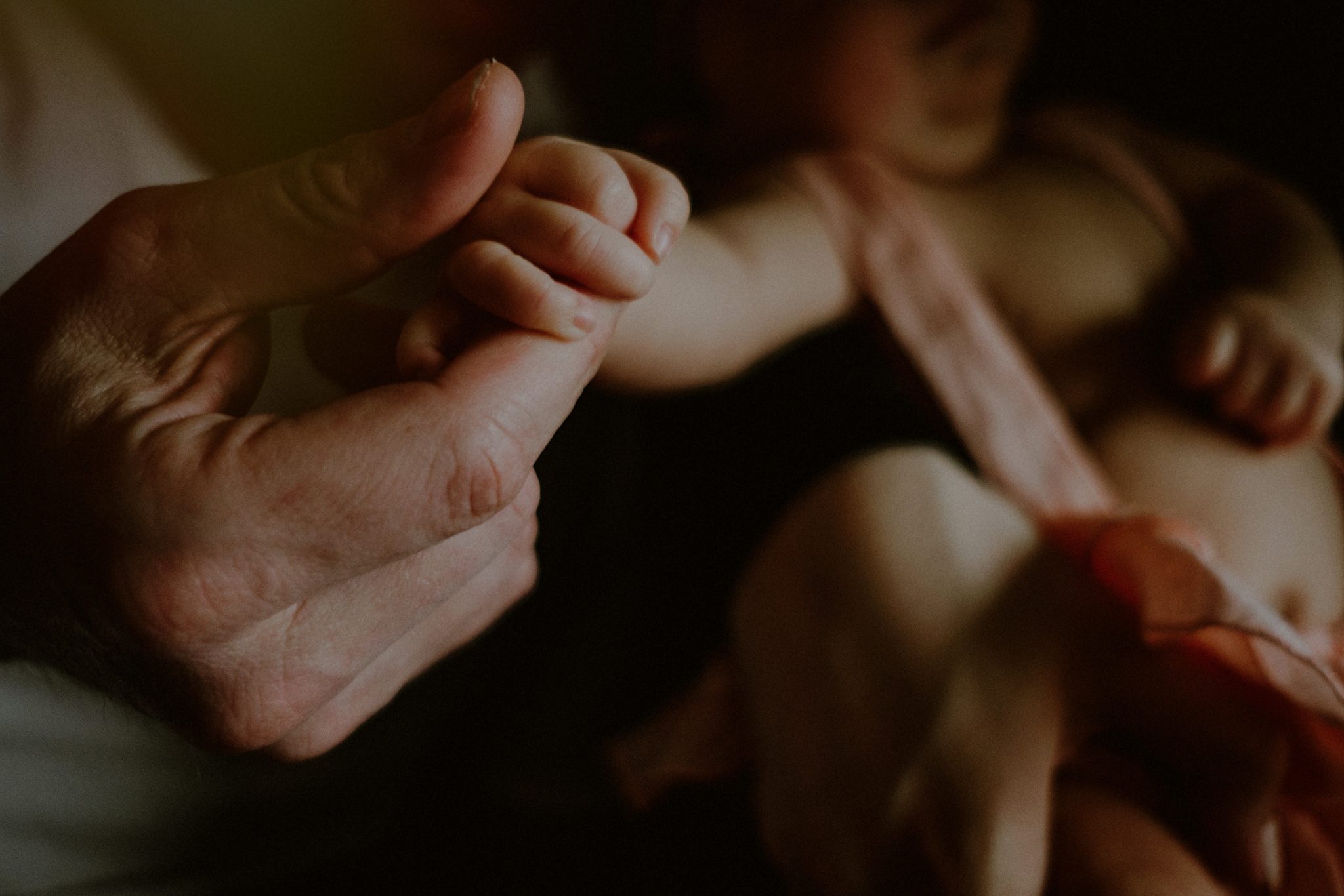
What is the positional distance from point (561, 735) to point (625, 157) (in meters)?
0.43

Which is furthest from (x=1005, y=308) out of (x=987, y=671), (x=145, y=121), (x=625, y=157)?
(x=145, y=121)

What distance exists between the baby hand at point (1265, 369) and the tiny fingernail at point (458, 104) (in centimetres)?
46

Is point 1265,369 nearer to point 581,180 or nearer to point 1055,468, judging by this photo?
point 1055,468

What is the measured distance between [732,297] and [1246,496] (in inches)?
13.0

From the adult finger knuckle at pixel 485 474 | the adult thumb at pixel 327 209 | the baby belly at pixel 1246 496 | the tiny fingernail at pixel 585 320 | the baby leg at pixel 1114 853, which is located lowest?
the baby belly at pixel 1246 496

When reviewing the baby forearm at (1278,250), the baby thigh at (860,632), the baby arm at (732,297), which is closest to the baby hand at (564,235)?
the baby arm at (732,297)

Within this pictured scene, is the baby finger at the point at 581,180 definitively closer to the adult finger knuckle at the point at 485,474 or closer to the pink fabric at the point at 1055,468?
the adult finger knuckle at the point at 485,474

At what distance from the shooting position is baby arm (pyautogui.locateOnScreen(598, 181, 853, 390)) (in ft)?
1.31

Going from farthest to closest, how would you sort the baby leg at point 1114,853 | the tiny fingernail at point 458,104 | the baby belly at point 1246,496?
the baby belly at point 1246,496, the baby leg at point 1114,853, the tiny fingernail at point 458,104

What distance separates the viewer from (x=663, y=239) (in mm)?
269

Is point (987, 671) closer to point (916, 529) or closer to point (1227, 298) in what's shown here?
point (916, 529)

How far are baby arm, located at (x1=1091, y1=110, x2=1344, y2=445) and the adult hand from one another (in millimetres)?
428

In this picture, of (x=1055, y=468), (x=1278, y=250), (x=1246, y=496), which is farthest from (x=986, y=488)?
(x=1278, y=250)

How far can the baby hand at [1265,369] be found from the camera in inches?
20.3
